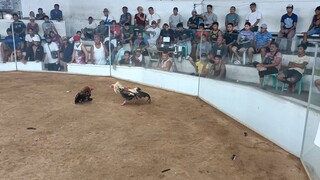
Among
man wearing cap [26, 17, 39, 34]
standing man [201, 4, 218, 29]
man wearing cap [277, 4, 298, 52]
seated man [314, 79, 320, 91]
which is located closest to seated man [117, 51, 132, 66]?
standing man [201, 4, 218, 29]

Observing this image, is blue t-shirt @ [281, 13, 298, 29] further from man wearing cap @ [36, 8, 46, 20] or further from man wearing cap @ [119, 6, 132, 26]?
man wearing cap @ [36, 8, 46, 20]

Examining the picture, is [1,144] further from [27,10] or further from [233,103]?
[27,10]

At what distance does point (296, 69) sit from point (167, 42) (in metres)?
3.57

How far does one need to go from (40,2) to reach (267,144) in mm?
10080

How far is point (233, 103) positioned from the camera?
18.7ft

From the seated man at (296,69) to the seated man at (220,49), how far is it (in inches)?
64.9

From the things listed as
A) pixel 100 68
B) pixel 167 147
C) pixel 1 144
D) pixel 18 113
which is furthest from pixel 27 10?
pixel 167 147

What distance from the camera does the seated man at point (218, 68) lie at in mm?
6082

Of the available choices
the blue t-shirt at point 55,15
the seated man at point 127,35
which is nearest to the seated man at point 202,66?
the seated man at point 127,35

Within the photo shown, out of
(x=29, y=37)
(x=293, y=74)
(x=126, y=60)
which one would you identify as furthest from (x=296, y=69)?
(x=29, y=37)

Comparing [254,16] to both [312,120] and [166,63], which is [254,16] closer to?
[166,63]

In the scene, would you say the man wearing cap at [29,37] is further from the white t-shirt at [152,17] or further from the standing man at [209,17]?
the standing man at [209,17]

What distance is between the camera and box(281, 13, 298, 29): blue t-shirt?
7805 mm

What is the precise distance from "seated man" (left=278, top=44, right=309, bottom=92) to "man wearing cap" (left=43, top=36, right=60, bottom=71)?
6.52 meters
